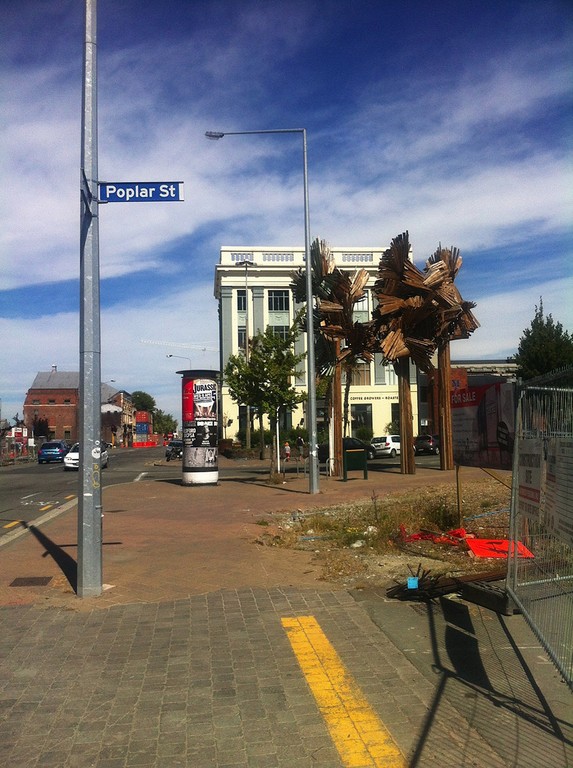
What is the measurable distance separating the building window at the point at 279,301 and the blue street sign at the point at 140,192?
5708 cm

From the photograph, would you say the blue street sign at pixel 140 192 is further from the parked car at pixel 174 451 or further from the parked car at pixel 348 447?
the parked car at pixel 174 451

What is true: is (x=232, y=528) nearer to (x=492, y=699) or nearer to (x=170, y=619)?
(x=170, y=619)

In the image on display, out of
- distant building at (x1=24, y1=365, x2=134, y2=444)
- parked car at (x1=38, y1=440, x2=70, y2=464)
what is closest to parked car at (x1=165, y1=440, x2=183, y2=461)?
parked car at (x1=38, y1=440, x2=70, y2=464)

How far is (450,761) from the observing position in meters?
4.04

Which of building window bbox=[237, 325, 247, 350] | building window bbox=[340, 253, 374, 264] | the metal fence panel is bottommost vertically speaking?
the metal fence panel

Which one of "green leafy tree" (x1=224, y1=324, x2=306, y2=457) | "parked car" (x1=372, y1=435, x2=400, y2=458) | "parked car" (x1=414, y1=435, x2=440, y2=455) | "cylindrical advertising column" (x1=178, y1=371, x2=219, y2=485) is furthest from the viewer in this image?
"parked car" (x1=372, y1=435, x2=400, y2=458)

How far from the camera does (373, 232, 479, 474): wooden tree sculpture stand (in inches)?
987

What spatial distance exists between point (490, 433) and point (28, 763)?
13.5 meters

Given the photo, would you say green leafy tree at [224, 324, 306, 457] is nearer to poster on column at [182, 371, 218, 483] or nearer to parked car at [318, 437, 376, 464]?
poster on column at [182, 371, 218, 483]

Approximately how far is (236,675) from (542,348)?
41.2 metres

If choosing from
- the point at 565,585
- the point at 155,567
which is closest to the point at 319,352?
the point at 155,567

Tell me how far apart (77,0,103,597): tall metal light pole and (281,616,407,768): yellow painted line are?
2568 mm

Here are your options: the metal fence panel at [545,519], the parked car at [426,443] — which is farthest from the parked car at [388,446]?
the metal fence panel at [545,519]

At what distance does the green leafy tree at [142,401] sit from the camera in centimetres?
18448
